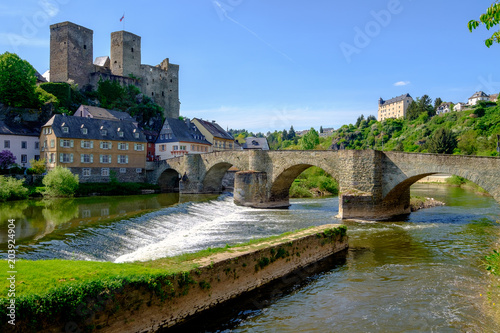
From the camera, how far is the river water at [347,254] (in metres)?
9.67

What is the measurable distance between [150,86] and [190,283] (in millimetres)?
66471

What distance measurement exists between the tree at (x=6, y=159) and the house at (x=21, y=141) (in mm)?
1747

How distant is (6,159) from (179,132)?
2210 cm

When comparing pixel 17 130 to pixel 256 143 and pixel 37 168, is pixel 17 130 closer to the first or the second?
pixel 37 168

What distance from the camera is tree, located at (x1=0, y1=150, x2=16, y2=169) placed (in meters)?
39.2

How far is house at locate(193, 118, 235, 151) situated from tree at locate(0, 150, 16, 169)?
28.7 m

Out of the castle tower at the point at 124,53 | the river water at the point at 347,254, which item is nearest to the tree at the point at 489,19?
the river water at the point at 347,254

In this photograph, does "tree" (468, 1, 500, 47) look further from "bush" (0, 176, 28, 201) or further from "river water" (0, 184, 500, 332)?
"bush" (0, 176, 28, 201)

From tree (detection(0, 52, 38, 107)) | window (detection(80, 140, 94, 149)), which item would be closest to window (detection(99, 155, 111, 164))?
window (detection(80, 140, 94, 149))

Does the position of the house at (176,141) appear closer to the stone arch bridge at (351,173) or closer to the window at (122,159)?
the window at (122,159)

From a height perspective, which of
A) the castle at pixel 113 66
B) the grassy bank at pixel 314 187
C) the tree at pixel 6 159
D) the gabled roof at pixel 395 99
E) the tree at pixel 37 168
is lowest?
the grassy bank at pixel 314 187

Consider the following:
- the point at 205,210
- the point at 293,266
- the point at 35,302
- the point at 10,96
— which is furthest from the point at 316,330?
the point at 10,96

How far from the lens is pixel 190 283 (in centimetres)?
941

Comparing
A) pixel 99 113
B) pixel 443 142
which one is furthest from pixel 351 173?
pixel 443 142
